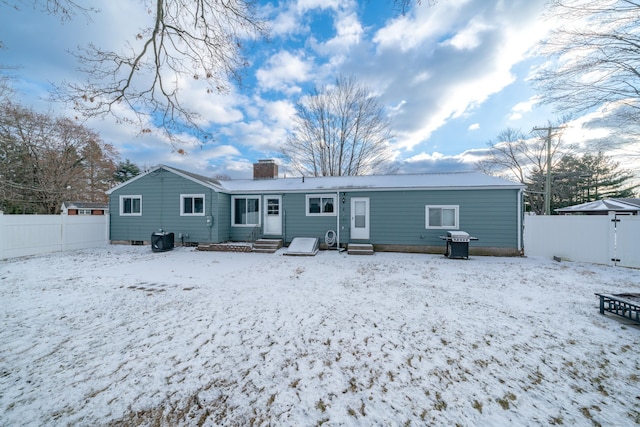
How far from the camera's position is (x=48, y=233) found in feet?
32.1

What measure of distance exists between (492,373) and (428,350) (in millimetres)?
642

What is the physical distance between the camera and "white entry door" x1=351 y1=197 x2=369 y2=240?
10.8 meters

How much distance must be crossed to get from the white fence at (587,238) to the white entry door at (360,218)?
20.5ft

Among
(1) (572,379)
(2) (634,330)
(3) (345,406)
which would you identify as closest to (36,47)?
(3) (345,406)

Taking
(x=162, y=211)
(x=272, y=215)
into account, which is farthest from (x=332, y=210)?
(x=162, y=211)

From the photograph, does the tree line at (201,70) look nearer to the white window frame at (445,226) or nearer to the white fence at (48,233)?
the white fence at (48,233)

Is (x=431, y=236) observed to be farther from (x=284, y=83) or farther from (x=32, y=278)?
(x=32, y=278)

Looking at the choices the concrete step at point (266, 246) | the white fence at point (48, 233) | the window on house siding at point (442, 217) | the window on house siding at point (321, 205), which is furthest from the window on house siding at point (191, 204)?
the window on house siding at point (442, 217)

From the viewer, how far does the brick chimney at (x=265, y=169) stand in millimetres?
14806

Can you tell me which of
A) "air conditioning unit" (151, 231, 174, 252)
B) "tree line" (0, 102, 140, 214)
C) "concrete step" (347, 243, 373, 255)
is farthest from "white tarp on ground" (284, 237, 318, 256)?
"tree line" (0, 102, 140, 214)

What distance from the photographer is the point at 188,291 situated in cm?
520

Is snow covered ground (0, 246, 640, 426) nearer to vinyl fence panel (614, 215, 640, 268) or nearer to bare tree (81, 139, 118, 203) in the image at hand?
vinyl fence panel (614, 215, 640, 268)

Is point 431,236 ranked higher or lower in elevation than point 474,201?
lower

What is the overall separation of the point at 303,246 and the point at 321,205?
7.13 ft
